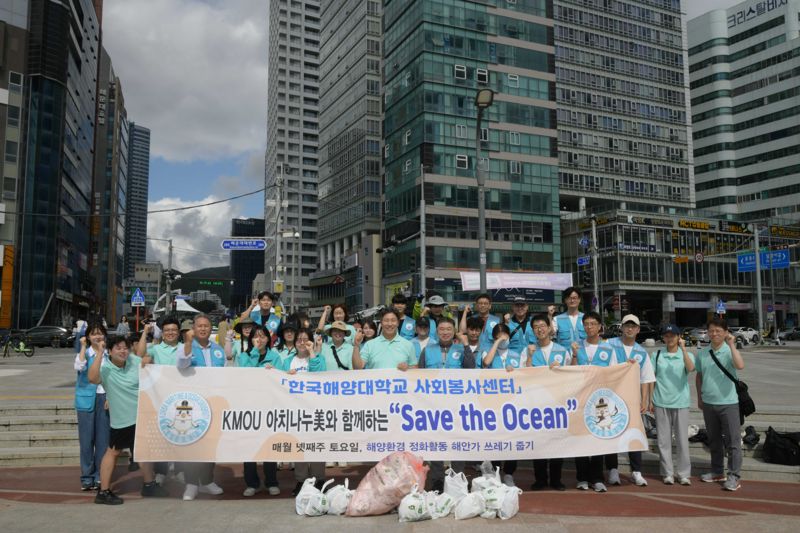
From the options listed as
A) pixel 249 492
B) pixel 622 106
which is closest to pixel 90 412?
pixel 249 492

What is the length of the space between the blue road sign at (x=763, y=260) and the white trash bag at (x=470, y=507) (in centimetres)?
4557

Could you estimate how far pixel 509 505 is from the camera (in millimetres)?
6172

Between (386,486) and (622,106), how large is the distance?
81.7 metres

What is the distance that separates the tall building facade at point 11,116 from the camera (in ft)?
176

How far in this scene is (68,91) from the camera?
61594 millimetres

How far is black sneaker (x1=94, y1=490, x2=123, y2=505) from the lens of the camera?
265 inches

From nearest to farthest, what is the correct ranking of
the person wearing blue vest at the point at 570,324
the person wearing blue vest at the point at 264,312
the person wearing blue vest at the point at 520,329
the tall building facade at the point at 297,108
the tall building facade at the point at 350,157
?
1. the person wearing blue vest at the point at 520,329
2. the person wearing blue vest at the point at 570,324
3. the person wearing blue vest at the point at 264,312
4. the tall building facade at the point at 350,157
5. the tall building facade at the point at 297,108

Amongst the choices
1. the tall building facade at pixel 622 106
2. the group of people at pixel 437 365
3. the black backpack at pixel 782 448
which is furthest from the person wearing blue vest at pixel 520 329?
the tall building facade at pixel 622 106

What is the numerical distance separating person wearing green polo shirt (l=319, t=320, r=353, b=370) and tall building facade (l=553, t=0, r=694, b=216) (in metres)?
71.0

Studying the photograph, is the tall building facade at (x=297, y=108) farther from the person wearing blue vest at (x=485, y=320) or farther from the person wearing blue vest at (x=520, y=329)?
the person wearing blue vest at (x=520, y=329)

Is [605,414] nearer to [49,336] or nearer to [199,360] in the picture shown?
[199,360]

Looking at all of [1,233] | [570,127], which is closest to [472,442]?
[1,233]

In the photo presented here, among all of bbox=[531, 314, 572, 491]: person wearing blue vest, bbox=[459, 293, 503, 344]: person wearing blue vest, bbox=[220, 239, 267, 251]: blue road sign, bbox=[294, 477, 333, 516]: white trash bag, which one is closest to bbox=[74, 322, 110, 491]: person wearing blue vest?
bbox=[294, 477, 333, 516]: white trash bag

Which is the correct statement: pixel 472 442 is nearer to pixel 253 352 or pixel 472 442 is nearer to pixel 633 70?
pixel 253 352
